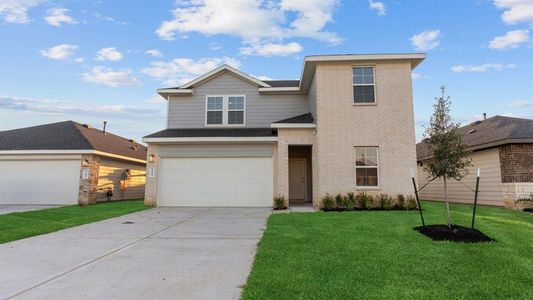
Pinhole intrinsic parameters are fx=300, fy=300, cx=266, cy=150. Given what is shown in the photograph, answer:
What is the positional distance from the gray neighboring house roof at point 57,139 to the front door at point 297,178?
998 centimetres

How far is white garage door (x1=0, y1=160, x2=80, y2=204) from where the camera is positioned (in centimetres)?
1500

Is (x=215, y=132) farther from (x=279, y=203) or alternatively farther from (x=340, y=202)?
(x=340, y=202)

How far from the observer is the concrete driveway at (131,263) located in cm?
369

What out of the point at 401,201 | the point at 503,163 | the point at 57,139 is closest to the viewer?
the point at 401,201

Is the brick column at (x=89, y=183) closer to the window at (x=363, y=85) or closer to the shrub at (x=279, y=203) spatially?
the shrub at (x=279, y=203)

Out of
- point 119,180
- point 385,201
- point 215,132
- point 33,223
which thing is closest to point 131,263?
point 33,223

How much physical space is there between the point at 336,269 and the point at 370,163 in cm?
843

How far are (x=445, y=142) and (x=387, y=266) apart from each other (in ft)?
12.5

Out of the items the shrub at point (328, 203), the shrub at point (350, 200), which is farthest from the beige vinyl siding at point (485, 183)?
the shrub at point (328, 203)

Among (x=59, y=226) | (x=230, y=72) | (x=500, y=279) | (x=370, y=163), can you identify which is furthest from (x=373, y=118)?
(x=59, y=226)

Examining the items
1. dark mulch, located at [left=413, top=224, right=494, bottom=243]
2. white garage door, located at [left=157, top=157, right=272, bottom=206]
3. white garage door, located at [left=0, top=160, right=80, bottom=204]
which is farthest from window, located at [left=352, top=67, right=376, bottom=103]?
white garage door, located at [left=0, top=160, right=80, bottom=204]

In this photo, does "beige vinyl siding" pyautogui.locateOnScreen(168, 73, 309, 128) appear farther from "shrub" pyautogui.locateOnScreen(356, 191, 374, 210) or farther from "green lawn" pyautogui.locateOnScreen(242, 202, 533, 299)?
"green lawn" pyautogui.locateOnScreen(242, 202, 533, 299)

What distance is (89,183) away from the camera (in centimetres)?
1494

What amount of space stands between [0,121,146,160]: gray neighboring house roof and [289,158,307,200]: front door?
32.7 ft
